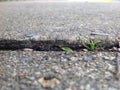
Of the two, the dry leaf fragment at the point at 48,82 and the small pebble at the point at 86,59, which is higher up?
the small pebble at the point at 86,59

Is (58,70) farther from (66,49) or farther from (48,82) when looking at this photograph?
(66,49)

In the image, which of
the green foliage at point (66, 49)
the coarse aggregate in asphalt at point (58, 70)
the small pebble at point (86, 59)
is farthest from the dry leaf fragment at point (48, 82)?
the green foliage at point (66, 49)

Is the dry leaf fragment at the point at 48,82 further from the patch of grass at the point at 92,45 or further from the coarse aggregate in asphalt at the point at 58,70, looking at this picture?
the patch of grass at the point at 92,45

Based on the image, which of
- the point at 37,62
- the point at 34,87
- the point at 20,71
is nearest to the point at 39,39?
the point at 37,62

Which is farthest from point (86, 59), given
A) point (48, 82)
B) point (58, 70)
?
point (48, 82)

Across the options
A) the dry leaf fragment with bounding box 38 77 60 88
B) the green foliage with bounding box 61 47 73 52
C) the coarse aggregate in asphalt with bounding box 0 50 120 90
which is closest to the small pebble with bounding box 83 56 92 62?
the coarse aggregate in asphalt with bounding box 0 50 120 90
